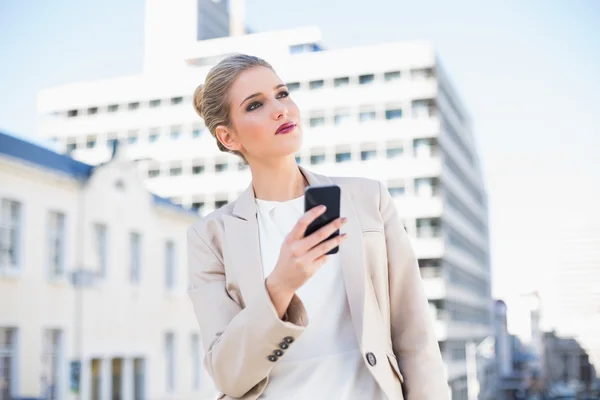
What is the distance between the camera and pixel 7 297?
19.2 meters

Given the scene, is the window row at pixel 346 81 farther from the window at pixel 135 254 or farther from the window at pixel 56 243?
the window at pixel 56 243

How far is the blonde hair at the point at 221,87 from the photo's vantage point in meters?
2.15

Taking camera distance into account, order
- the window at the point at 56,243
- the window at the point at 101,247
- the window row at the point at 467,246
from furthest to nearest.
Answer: the window row at the point at 467,246, the window at the point at 101,247, the window at the point at 56,243

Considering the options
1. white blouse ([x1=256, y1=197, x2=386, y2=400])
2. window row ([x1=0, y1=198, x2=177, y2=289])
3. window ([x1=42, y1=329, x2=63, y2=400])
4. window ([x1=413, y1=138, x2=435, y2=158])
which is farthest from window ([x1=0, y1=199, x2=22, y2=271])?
window ([x1=413, y1=138, x2=435, y2=158])

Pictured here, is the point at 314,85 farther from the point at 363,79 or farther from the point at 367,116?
the point at 367,116

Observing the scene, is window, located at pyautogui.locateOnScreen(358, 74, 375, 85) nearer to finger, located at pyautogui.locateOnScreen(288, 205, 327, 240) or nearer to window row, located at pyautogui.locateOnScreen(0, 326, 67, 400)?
window row, located at pyautogui.locateOnScreen(0, 326, 67, 400)

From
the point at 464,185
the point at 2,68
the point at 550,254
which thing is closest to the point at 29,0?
the point at 2,68

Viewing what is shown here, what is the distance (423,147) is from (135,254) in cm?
3000

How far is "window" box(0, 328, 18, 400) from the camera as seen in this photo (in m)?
19.1

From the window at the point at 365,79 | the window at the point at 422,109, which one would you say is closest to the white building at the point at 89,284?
the window at the point at 365,79

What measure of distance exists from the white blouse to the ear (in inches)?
15.6

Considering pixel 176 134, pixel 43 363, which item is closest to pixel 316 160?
pixel 176 134

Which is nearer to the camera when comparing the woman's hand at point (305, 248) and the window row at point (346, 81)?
the woman's hand at point (305, 248)

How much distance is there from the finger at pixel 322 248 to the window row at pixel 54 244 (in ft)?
61.3
